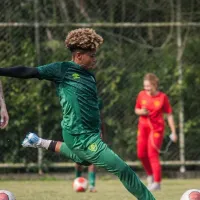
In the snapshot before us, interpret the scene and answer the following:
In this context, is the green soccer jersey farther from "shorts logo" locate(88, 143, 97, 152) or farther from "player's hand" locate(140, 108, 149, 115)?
"player's hand" locate(140, 108, 149, 115)

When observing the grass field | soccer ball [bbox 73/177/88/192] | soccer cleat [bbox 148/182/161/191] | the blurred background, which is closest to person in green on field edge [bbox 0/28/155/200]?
the grass field

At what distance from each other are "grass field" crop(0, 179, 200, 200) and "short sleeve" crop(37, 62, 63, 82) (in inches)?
112

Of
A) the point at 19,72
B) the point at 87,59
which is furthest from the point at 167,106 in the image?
the point at 19,72

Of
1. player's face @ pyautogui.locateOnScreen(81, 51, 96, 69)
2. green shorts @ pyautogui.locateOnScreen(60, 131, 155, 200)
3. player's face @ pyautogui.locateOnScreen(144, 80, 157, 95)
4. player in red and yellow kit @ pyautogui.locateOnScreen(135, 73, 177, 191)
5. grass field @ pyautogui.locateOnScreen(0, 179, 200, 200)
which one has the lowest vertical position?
grass field @ pyautogui.locateOnScreen(0, 179, 200, 200)

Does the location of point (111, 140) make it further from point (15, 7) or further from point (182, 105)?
point (15, 7)

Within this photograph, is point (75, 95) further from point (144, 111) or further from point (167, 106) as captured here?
point (167, 106)

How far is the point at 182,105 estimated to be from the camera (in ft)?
47.0

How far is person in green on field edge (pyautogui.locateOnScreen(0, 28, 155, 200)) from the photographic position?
7.24 m

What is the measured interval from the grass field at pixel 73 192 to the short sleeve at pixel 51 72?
9.33 ft

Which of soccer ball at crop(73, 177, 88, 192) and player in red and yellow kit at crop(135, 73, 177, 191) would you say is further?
player in red and yellow kit at crop(135, 73, 177, 191)

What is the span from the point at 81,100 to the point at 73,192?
401 centimetres

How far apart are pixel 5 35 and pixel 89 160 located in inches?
285

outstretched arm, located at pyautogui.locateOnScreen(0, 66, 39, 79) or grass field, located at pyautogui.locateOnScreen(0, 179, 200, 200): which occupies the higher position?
outstretched arm, located at pyautogui.locateOnScreen(0, 66, 39, 79)

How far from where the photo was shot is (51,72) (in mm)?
7324
